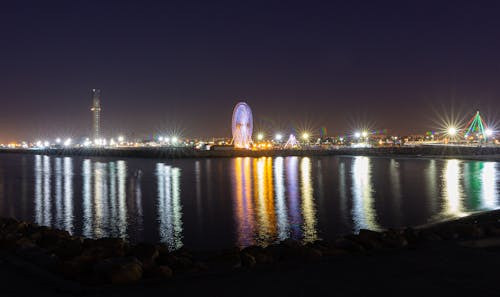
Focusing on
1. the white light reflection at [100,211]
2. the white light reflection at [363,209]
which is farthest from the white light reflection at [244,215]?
the white light reflection at [100,211]

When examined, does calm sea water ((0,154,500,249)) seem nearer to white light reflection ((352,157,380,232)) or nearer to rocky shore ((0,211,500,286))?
white light reflection ((352,157,380,232))

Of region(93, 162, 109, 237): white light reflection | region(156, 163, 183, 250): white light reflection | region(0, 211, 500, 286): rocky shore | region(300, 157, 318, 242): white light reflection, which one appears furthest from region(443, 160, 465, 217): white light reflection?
region(93, 162, 109, 237): white light reflection

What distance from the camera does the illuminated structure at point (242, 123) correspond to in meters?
83.8

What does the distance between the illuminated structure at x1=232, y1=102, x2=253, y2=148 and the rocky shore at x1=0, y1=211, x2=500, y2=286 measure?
2925 inches

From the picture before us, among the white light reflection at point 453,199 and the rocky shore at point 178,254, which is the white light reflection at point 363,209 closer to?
the white light reflection at point 453,199

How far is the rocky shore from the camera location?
6605 millimetres

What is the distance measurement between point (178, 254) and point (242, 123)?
78501 mm

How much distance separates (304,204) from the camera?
19094 millimetres

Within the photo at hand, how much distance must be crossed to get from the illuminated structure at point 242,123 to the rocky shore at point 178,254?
244 feet

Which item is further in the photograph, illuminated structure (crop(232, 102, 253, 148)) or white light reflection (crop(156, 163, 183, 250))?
illuminated structure (crop(232, 102, 253, 148))

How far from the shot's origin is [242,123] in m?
86.6

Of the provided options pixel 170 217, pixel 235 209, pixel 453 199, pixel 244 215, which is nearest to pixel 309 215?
pixel 244 215

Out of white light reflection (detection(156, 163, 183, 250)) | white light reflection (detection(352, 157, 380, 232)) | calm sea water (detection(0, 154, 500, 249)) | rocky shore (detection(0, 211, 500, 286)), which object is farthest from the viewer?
white light reflection (detection(352, 157, 380, 232))

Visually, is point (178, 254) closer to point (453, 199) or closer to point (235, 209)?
point (235, 209)
